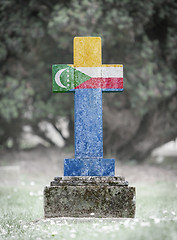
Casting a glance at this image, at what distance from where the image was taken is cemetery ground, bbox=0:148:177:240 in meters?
3.38

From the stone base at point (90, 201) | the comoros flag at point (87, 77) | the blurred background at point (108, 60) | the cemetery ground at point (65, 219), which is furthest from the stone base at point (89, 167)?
the blurred background at point (108, 60)

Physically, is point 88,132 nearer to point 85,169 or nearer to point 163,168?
point 85,169

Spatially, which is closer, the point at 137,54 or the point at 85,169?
the point at 85,169

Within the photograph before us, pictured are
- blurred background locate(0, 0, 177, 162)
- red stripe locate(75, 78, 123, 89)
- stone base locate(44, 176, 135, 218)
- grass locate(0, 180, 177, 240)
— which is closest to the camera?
grass locate(0, 180, 177, 240)

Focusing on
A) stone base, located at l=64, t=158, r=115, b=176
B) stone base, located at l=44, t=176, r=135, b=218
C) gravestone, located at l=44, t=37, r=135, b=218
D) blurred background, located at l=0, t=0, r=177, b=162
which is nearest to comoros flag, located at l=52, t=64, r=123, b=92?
gravestone, located at l=44, t=37, r=135, b=218

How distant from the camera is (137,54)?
31.9ft

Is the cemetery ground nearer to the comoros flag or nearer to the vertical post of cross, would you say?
the vertical post of cross

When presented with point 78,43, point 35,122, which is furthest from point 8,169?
point 78,43

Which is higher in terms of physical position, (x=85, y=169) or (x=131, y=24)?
(x=131, y=24)

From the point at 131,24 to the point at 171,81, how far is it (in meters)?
2.13

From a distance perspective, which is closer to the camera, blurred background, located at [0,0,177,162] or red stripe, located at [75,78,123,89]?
red stripe, located at [75,78,123,89]

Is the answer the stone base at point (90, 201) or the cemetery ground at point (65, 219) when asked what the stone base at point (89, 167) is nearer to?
the stone base at point (90, 201)

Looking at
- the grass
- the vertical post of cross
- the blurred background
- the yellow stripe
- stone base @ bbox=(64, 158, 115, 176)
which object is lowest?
the grass

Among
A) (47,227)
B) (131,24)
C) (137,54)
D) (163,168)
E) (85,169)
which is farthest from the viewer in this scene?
(163,168)
